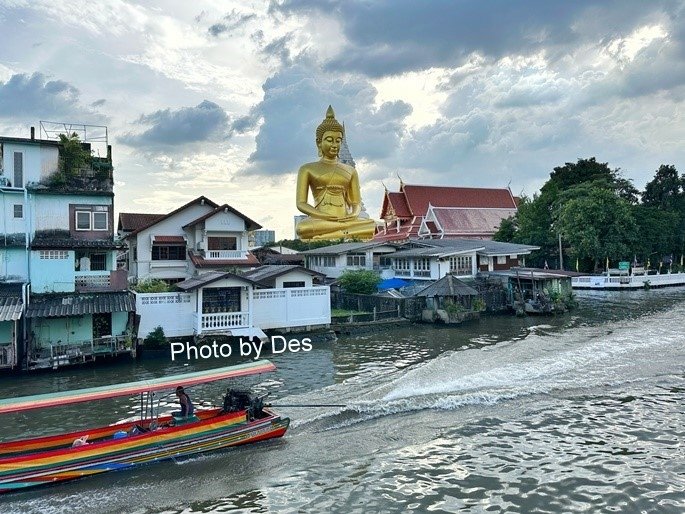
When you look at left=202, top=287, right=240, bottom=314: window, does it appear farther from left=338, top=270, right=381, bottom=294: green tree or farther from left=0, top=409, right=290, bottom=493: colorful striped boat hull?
left=338, top=270, right=381, bottom=294: green tree

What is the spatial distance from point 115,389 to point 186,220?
21.0 meters

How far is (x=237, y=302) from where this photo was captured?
23.2m

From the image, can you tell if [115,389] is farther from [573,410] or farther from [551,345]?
[551,345]

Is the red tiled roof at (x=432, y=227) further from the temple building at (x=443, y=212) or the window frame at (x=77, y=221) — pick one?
the window frame at (x=77, y=221)

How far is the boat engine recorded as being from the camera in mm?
12256

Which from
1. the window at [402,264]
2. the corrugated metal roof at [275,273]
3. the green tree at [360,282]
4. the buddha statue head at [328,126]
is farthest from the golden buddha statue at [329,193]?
the corrugated metal roof at [275,273]

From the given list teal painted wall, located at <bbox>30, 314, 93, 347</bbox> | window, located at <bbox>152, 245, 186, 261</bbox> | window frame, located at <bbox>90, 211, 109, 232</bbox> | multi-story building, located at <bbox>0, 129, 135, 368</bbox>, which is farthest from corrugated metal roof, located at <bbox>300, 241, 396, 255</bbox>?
teal painted wall, located at <bbox>30, 314, 93, 347</bbox>

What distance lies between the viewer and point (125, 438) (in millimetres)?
10648

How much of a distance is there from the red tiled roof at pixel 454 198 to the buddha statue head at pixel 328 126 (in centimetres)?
1668

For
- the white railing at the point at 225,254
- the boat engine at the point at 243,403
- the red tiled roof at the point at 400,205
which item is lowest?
the boat engine at the point at 243,403

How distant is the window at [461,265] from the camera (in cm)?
3592

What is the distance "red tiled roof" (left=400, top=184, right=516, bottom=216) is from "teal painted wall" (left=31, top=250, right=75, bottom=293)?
4065 cm

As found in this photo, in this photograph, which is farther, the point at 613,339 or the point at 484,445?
the point at 613,339

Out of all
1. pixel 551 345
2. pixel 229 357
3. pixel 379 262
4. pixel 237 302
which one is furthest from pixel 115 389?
pixel 379 262
